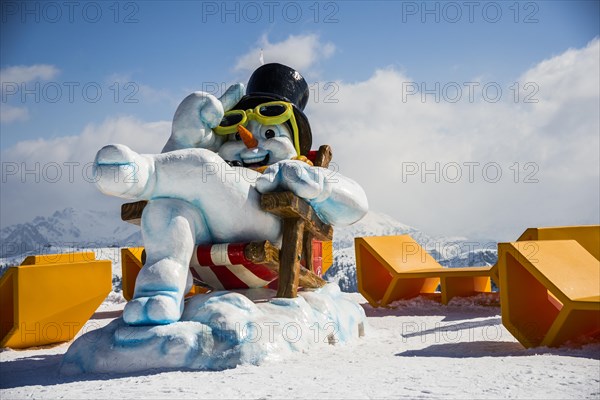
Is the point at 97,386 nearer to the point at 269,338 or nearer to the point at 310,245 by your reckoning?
the point at 269,338

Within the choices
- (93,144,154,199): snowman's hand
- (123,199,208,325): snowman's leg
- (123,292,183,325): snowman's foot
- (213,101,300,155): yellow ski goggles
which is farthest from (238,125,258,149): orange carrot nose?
(123,292,183,325): snowman's foot

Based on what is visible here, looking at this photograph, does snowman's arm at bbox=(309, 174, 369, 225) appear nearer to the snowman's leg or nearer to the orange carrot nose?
the orange carrot nose

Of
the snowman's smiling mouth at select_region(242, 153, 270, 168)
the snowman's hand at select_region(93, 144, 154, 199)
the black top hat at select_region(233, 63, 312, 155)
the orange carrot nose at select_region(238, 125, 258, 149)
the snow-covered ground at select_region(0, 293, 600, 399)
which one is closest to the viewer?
the snow-covered ground at select_region(0, 293, 600, 399)

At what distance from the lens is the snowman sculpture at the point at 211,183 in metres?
3.77

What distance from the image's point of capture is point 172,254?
12.8 ft

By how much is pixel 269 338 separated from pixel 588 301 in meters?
1.99

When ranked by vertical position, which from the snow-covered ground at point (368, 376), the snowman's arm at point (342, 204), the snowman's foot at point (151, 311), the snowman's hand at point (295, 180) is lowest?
the snow-covered ground at point (368, 376)

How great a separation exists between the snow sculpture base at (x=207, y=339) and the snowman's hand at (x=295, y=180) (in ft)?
2.41

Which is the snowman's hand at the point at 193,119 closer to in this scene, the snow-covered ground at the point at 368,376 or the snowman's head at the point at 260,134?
the snowman's head at the point at 260,134

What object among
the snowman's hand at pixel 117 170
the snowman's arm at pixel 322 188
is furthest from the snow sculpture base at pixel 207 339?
the snowman's hand at pixel 117 170

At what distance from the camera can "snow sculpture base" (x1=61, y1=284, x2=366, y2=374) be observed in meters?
3.50

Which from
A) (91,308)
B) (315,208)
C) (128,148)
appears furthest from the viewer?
(91,308)

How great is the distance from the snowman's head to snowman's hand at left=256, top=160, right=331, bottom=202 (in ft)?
1.94

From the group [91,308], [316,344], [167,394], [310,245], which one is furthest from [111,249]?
[167,394]
